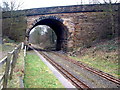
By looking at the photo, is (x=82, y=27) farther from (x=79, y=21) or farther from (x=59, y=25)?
(x=59, y=25)

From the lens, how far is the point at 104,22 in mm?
19516

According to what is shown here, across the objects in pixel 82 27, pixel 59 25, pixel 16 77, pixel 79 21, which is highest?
pixel 79 21

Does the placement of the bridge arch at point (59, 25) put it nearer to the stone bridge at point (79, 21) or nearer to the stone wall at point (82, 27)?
the stone bridge at point (79, 21)

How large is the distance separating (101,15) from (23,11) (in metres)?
11.7

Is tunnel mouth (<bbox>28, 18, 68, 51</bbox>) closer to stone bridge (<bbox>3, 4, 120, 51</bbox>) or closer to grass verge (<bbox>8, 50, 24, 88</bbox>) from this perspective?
stone bridge (<bbox>3, 4, 120, 51</bbox>)

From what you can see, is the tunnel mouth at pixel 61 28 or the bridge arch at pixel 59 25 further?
the tunnel mouth at pixel 61 28

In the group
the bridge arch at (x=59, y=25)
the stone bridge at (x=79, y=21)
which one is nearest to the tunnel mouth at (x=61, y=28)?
the bridge arch at (x=59, y=25)

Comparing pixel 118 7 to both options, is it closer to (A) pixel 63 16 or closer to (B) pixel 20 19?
(A) pixel 63 16

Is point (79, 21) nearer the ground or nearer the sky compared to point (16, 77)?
nearer the sky

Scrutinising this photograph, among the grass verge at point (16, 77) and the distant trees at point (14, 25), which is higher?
the distant trees at point (14, 25)

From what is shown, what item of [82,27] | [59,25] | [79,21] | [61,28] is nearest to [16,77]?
[82,27]

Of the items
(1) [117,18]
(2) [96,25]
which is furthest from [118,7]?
(2) [96,25]

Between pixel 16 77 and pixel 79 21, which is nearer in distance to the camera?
pixel 16 77

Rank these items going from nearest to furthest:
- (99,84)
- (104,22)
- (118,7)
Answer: (99,84)
(118,7)
(104,22)
